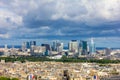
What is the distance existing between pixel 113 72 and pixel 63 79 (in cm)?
3101

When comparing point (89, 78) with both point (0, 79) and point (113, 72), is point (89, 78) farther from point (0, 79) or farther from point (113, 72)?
point (113, 72)

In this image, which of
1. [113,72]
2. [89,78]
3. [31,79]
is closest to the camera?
[31,79]

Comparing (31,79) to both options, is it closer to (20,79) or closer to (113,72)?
(20,79)

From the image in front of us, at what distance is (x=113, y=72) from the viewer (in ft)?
297

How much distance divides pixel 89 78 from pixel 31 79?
10.5 meters

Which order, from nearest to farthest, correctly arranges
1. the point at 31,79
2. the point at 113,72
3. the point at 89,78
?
the point at 31,79, the point at 89,78, the point at 113,72

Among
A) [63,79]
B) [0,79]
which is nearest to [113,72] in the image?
[63,79]

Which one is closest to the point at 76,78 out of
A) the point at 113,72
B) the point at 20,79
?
the point at 20,79

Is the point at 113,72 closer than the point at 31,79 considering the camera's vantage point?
No

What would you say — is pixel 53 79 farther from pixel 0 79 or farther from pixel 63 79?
pixel 0 79

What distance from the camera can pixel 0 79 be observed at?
55.5m

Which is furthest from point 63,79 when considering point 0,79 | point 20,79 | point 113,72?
point 113,72

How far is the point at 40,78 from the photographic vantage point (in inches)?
2394

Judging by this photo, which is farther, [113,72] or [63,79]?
[113,72]
